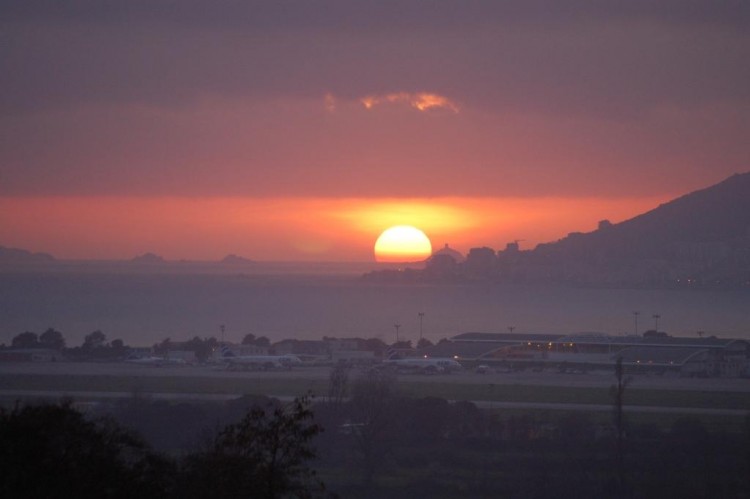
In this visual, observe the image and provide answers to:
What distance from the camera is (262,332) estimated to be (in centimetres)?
8294

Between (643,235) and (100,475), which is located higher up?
(643,235)

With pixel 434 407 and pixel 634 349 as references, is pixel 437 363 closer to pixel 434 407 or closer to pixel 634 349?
pixel 634 349

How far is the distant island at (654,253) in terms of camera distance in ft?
467

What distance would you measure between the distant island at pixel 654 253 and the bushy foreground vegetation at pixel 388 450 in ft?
410

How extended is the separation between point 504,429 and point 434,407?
1.66 meters

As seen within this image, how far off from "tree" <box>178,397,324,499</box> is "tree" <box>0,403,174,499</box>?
316mm

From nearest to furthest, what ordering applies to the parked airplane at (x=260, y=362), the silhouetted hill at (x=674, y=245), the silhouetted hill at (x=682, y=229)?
the parked airplane at (x=260, y=362) → the silhouetted hill at (x=674, y=245) → the silhouetted hill at (x=682, y=229)

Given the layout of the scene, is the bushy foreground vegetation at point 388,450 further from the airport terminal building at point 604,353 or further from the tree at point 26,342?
the tree at point 26,342

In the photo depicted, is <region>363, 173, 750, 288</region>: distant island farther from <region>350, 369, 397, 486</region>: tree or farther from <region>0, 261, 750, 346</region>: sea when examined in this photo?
<region>350, 369, 397, 486</region>: tree

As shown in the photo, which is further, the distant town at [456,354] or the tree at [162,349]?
the tree at [162,349]

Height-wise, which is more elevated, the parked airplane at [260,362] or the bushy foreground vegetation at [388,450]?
the parked airplane at [260,362]

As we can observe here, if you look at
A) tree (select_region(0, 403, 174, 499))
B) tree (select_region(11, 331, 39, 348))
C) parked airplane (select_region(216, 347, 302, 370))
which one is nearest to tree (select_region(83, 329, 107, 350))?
tree (select_region(11, 331, 39, 348))

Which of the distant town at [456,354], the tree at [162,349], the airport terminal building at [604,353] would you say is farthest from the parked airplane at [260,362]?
the airport terminal building at [604,353]

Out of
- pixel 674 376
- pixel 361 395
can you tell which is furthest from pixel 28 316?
pixel 361 395
